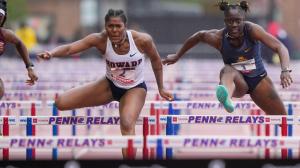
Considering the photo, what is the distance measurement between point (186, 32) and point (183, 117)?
34.1 metres

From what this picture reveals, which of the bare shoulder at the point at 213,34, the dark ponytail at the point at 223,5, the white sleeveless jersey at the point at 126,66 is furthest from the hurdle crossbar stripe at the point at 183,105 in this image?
the dark ponytail at the point at 223,5

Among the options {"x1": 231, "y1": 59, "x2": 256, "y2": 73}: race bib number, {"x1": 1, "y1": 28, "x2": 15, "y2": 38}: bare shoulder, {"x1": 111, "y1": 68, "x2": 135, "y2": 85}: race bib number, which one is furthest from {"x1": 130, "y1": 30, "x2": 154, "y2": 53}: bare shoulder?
{"x1": 1, "y1": 28, "x2": 15, "y2": 38}: bare shoulder

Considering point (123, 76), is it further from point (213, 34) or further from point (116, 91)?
point (213, 34)

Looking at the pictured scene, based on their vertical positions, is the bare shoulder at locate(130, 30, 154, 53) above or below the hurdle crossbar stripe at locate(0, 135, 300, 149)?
above

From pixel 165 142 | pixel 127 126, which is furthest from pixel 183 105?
pixel 165 142

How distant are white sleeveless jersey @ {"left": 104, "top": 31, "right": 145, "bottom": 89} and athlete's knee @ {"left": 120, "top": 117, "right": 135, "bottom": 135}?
70 centimetres

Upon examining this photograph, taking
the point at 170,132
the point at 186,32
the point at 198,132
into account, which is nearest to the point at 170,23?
the point at 186,32

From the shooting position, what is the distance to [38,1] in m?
57.1

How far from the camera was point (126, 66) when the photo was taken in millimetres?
10922

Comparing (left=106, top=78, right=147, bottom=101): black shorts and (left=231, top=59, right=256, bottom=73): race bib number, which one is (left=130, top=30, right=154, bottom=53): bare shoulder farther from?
(left=231, top=59, right=256, bottom=73): race bib number

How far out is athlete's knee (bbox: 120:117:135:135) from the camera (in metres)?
10.4

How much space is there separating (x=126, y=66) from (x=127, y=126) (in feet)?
2.86

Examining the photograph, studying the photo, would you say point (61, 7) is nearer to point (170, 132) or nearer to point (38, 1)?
point (38, 1)

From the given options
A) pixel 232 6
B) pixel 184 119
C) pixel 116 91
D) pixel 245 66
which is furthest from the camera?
pixel 245 66
